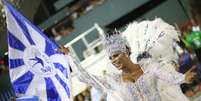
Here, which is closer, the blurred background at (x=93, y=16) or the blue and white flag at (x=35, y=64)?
the blue and white flag at (x=35, y=64)

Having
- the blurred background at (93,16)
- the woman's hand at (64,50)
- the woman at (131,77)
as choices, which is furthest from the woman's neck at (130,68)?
the blurred background at (93,16)

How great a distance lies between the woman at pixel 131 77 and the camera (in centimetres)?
427

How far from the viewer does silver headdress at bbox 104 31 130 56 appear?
4383 mm

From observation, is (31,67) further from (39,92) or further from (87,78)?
(87,78)

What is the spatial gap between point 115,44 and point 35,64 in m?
1.02

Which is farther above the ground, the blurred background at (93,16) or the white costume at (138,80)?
the blurred background at (93,16)

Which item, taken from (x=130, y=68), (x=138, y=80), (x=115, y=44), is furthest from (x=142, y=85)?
(x=115, y=44)

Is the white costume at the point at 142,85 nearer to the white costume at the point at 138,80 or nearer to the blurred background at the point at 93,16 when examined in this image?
the white costume at the point at 138,80

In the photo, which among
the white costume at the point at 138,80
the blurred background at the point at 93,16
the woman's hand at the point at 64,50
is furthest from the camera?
the blurred background at the point at 93,16

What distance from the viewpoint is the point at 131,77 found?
432 cm

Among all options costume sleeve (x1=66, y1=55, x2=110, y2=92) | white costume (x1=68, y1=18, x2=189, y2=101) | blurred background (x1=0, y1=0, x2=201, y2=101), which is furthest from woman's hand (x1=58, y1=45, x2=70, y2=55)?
blurred background (x1=0, y1=0, x2=201, y2=101)

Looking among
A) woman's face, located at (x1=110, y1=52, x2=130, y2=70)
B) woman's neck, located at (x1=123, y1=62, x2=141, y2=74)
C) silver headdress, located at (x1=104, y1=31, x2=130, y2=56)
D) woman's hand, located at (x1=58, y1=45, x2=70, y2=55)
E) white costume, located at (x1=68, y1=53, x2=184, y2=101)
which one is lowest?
white costume, located at (x1=68, y1=53, x2=184, y2=101)

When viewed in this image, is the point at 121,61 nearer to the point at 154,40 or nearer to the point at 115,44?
the point at 115,44

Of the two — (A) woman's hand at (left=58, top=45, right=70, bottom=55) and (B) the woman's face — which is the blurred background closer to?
(A) woman's hand at (left=58, top=45, right=70, bottom=55)
